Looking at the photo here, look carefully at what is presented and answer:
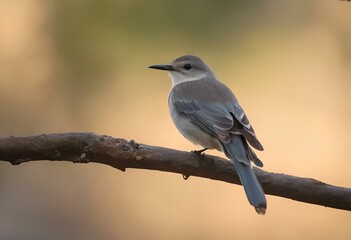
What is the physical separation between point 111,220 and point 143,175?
0.56 m

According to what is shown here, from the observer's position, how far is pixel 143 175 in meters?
7.48

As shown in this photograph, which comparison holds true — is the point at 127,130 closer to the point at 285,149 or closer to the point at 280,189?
the point at 285,149

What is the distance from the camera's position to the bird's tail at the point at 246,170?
348cm

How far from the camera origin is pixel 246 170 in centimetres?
376

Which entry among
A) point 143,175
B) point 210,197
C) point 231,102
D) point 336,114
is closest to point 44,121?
point 143,175

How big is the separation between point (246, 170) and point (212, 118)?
2.33 feet

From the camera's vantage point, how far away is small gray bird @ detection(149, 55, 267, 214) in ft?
12.6

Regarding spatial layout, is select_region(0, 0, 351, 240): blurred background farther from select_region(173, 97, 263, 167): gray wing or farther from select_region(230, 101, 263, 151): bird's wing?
select_region(230, 101, 263, 151): bird's wing

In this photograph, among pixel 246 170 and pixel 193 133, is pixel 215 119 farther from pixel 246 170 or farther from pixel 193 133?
pixel 246 170

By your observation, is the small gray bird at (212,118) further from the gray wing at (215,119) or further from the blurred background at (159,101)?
the blurred background at (159,101)

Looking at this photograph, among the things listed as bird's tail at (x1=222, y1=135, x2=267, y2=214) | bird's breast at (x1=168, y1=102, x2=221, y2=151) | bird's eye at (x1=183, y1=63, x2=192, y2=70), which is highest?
bird's eye at (x1=183, y1=63, x2=192, y2=70)

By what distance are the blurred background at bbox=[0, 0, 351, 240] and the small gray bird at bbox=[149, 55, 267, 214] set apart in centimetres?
183

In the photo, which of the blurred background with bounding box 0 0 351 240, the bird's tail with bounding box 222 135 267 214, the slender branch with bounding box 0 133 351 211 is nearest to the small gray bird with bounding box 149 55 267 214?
the bird's tail with bounding box 222 135 267 214

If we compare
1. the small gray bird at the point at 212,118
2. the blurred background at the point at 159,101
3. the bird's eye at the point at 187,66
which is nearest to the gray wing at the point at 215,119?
the small gray bird at the point at 212,118
